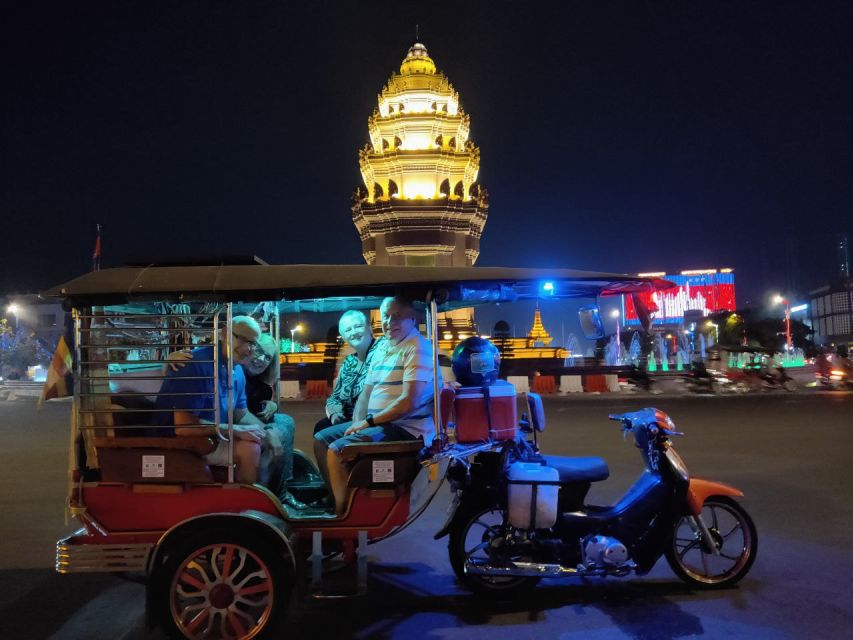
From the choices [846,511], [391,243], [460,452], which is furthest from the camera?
[391,243]

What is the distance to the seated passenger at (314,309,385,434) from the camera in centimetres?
560

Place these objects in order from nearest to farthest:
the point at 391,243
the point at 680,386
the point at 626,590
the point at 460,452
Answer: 1. the point at 460,452
2. the point at 626,590
3. the point at 680,386
4. the point at 391,243

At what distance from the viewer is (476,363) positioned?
15.5 ft

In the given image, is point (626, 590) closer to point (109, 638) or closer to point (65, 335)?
point (109, 638)

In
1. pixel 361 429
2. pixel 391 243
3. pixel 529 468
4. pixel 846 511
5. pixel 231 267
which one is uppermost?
pixel 391 243

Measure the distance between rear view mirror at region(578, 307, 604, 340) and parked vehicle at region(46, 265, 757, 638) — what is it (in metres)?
0.01

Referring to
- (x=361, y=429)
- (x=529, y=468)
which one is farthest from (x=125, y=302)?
(x=529, y=468)

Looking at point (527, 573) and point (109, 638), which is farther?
point (527, 573)

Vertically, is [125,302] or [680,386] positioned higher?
[125,302]

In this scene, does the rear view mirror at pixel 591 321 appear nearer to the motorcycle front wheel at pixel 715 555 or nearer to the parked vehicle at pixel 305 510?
the parked vehicle at pixel 305 510

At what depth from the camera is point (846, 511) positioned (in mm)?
7250

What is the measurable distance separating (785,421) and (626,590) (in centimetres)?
1192

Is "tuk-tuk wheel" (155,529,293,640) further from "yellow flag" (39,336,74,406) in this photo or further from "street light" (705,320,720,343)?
"street light" (705,320,720,343)

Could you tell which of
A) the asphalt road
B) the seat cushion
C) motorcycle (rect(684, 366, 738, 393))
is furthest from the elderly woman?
motorcycle (rect(684, 366, 738, 393))
